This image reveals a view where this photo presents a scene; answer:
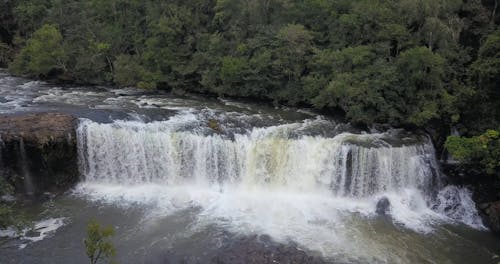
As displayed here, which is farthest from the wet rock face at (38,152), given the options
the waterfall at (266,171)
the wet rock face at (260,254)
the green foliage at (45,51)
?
the green foliage at (45,51)

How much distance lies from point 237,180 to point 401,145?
263 inches

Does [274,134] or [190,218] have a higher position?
[274,134]

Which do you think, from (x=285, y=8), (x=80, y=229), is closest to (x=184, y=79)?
(x=285, y=8)

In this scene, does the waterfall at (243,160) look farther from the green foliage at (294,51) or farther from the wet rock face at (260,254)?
the wet rock face at (260,254)

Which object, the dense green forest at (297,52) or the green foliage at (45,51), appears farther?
the green foliage at (45,51)

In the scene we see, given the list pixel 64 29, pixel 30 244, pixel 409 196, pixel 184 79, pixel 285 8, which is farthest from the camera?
pixel 64 29

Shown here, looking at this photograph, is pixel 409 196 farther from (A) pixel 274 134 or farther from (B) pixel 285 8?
(B) pixel 285 8

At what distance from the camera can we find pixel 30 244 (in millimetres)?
13539

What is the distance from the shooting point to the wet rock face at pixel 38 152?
Answer: 53.7 ft

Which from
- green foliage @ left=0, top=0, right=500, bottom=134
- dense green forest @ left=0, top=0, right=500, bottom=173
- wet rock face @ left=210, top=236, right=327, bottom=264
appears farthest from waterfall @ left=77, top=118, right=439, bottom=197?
wet rock face @ left=210, top=236, right=327, bottom=264

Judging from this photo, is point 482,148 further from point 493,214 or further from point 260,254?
point 260,254

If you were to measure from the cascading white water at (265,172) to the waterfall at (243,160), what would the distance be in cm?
4

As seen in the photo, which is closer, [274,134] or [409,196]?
[409,196]

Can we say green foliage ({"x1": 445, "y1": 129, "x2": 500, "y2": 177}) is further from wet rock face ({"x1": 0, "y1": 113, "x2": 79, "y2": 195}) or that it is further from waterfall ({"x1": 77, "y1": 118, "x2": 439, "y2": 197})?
wet rock face ({"x1": 0, "y1": 113, "x2": 79, "y2": 195})
